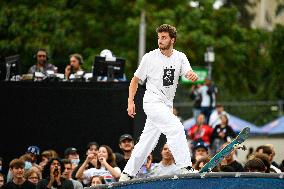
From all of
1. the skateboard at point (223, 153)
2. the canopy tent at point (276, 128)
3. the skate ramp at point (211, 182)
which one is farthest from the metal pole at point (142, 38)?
the skate ramp at point (211, 182)

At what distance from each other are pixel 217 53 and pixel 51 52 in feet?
24.3

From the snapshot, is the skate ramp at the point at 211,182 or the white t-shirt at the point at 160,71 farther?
the white t-shirt at the point at 160,71

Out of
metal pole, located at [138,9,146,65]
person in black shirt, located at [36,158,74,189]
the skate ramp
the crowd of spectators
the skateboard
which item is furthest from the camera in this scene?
metal pole, located at [138,9,146,65]

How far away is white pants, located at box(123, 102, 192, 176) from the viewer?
47.5 feet

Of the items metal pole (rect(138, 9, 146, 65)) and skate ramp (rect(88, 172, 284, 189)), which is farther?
metal pole (rect(138, 9, 146, 65))

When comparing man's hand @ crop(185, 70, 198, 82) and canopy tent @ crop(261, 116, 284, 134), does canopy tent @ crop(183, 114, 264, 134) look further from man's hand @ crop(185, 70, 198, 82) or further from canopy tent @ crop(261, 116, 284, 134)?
man's hand @ crop(185, 70, 198, 82)

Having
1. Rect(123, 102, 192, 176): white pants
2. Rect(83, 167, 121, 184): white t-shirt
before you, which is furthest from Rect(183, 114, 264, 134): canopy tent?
Rect(123, 102, 192, 176): white pants

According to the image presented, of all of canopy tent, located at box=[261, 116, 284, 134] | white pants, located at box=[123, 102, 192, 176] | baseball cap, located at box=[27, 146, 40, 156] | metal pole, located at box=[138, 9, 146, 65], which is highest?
metal pole, located at box=[138, 9, 146, 65]

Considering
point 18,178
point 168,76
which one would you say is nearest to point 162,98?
point 168,76

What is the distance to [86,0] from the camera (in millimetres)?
42906

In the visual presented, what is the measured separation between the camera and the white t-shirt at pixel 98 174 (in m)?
17.5

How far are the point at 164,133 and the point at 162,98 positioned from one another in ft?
1.41

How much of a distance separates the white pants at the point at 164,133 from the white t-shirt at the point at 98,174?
2.74 metres

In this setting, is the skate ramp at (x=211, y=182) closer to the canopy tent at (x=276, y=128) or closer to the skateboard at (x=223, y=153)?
the skateboard at (x=223, y=153)
